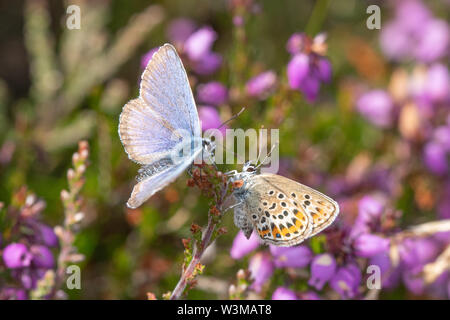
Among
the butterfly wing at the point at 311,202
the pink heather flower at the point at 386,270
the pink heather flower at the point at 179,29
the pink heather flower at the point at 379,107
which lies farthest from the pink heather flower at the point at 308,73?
the pink heather flower at the point at 179,29

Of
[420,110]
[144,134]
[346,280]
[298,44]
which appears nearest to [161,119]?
[144,134]

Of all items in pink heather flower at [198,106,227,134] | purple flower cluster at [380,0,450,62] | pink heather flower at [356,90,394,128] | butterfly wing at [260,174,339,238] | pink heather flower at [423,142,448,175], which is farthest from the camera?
purple flower cluster at [380,0,450,62]

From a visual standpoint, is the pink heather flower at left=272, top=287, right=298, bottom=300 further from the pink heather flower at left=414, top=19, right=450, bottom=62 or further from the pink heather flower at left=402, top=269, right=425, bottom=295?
the pink heather flower at left=414, top=19, right=450, bottom=62

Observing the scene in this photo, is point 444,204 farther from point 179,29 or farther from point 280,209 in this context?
point 179,29

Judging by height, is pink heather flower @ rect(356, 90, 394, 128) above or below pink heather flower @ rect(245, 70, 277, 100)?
below

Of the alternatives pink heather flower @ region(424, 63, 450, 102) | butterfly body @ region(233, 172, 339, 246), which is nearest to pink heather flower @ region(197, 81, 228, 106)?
butterfly body @ region(233, 172, 339, 246)

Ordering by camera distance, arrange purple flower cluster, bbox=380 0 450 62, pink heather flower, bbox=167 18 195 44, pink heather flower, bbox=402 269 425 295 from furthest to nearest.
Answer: pink heather flower, bbox=167 18 195 44 < purple flower cluster, bbox=380 0 450 62 < pink heather flower, bbox=402 269 425 295

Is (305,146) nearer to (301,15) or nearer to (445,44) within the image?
(445,44)
